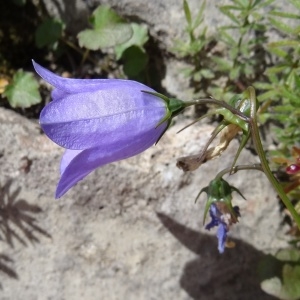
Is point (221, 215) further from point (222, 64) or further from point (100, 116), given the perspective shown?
point (222, 64)

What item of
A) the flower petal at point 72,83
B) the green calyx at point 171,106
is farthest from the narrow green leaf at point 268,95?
the flower petal at point 72,83

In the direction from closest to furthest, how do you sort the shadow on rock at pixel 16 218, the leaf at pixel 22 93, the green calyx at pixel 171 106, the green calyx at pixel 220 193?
the green calyx at pixel 171 106
the green calyx at pixel 220 193
the shadow on rock at pixel 16 218
the leaf at pixel 22 93

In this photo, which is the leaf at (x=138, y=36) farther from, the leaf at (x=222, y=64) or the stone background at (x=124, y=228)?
the stone background at (x=124, y=228)

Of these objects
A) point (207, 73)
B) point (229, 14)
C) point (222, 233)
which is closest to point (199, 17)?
point (229, 14)

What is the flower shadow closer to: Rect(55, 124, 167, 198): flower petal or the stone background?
the stone background

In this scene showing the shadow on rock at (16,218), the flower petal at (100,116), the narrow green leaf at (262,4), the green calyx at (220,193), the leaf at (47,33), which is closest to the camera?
the flower petal at (100,116)

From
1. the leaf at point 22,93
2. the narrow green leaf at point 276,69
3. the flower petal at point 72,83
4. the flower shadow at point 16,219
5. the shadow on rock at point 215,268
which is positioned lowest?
the shadow on rock at point 215,268

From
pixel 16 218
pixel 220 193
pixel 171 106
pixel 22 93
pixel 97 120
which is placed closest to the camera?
pixel 97 120
